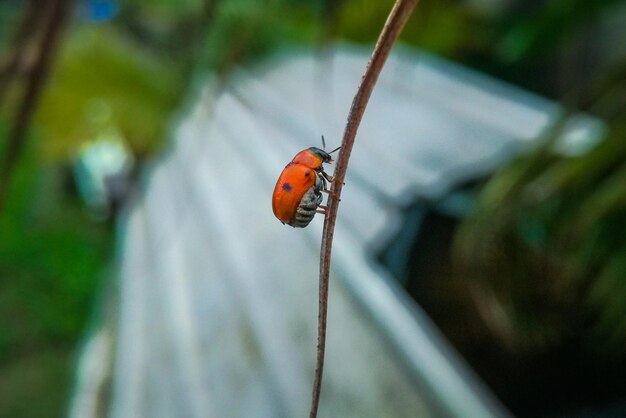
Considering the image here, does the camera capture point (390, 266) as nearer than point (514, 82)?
Yes

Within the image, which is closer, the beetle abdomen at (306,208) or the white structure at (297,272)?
the beetle abdomen at (306,208)

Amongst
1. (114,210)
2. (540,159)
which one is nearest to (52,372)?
(114,210)

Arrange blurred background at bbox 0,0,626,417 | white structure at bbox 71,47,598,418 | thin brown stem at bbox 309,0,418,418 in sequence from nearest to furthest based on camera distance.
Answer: thin brown stem at bbox 309,0,418,418
blurred background at bbox 0,0,626,417
white structure at bbox 71,47,598,418

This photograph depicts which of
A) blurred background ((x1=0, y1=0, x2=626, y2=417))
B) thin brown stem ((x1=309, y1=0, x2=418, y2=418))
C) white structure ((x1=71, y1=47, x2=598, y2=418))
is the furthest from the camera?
white structure ((x1=71, y1=47, x2=598, y2=418))

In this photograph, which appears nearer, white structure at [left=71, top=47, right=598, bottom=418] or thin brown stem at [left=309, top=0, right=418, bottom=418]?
thin brown stem at [left=309, top=0, right=418, bottom=418]

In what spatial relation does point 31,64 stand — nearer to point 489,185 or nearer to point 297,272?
point 489,185

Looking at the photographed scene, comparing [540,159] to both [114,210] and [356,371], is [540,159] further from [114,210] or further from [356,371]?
[114,210]

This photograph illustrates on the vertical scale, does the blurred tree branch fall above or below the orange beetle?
above
